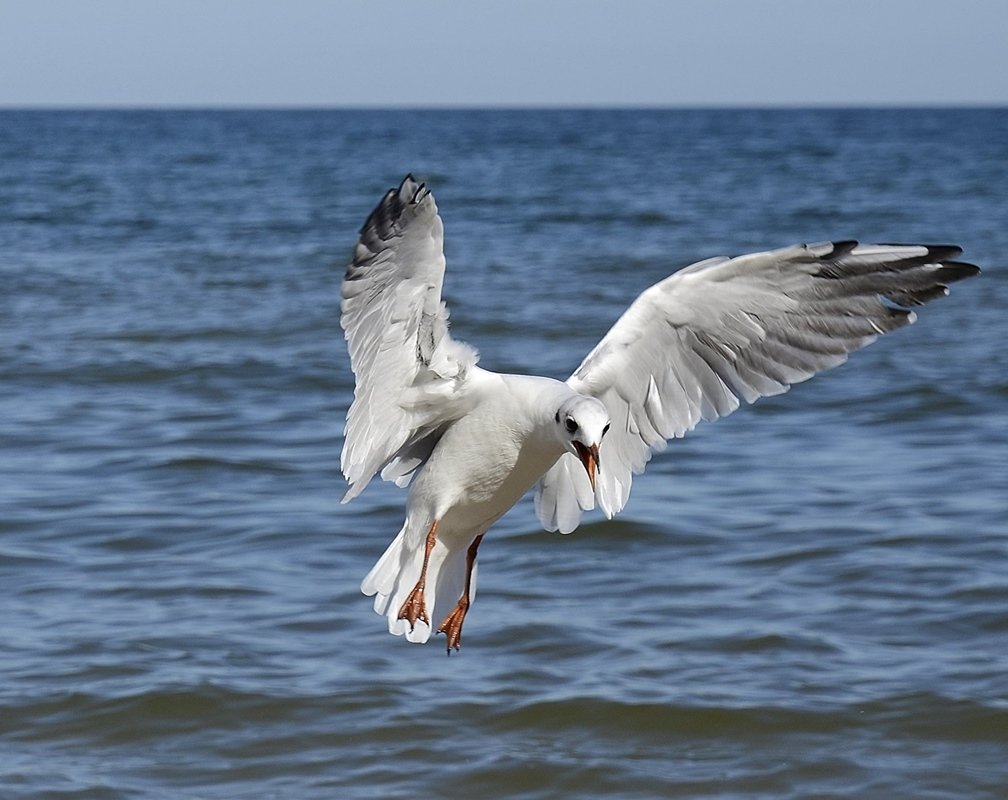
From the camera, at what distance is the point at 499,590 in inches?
272

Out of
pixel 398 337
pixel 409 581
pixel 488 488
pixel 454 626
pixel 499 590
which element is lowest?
pixel 499 590

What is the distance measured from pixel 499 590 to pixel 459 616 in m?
2.02

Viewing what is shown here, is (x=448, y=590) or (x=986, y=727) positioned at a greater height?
(x=448, y=590)

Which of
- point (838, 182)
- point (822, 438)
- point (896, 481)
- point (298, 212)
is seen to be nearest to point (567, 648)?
point (896, 481)

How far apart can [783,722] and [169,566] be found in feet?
9.41

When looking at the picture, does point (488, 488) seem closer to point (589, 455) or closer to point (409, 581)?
point (409, 581)

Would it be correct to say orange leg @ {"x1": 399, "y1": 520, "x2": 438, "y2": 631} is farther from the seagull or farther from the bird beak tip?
the bird beak tip

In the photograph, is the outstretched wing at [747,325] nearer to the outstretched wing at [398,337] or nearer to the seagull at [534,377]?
the seagull at [534,377]

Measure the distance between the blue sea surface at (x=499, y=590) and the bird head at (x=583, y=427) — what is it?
5.04 feet

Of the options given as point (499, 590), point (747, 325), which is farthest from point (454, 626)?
point (499, 590)

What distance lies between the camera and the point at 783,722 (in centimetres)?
559

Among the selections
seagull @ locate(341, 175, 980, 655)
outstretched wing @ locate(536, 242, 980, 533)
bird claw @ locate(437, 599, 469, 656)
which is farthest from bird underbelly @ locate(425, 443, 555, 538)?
outstretched wing @ locate(536, 242, 980, 533)

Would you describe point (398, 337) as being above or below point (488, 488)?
above

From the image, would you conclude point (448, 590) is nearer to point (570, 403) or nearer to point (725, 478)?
point (570, 403)
